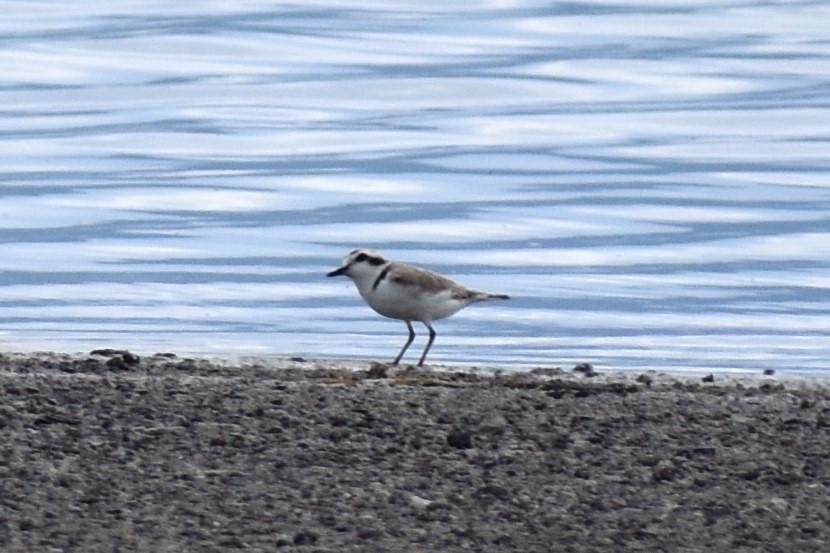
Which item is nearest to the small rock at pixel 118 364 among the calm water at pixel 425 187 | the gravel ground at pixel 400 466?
the gravel ground at pixel 400 466

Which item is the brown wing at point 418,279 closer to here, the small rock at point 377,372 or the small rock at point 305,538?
the small rock at point 377,372

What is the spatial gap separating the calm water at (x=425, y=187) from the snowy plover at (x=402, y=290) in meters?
1.24

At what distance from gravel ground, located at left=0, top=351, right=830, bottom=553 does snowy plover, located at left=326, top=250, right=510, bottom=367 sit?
165 cm

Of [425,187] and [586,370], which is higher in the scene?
[425,187]

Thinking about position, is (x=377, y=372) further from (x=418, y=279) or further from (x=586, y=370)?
(x=586, y=370)

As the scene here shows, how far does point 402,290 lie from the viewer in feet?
41.5

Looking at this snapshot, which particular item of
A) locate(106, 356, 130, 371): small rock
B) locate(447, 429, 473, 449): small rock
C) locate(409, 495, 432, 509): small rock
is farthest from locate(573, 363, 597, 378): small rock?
locate(409, 495, 432, 509): small rock

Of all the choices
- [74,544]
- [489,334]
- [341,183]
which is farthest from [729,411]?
[341,183]

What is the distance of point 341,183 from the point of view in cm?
2364

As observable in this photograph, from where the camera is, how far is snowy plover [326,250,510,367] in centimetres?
1266

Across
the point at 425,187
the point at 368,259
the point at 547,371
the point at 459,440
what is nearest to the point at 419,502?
the point at 459,440

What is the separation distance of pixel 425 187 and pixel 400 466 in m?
14.5

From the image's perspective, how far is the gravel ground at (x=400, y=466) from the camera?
7938 millimetres

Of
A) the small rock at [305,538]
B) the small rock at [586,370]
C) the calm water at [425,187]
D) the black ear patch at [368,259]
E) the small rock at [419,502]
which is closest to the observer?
the small rock at [305,538]
